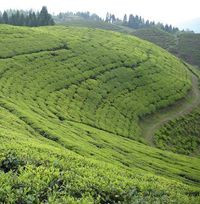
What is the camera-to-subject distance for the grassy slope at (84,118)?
21172 mm

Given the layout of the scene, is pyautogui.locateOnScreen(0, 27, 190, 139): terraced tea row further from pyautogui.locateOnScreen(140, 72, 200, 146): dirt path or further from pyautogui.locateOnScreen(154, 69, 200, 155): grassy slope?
pyautogui.locateOnScreen(154, 69, 200, 155): grassy slope

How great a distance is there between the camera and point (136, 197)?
21469 mm

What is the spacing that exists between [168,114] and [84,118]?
104ft

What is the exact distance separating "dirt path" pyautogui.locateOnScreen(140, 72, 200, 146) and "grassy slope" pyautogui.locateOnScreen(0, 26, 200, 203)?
2.66m

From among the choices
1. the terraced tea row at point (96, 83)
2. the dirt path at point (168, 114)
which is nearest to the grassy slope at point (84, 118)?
the terraced tea row at point (96, 83)

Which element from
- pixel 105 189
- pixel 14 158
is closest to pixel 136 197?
pixel 105 189

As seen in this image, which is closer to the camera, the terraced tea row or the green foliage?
the terraced tea row

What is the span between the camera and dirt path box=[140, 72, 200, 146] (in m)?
90.9

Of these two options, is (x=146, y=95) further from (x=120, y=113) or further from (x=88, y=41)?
(x=88, y=41)

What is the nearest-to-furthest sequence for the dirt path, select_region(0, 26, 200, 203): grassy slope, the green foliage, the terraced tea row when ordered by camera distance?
select_region(0, 26, 200, 203): grassy slope
the terraced tea row
the green foliage
the dirt path

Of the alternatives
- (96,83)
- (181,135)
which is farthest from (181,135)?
(96,83)

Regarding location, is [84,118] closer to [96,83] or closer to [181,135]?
[96,83]

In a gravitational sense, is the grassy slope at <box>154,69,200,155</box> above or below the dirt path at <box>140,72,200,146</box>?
below

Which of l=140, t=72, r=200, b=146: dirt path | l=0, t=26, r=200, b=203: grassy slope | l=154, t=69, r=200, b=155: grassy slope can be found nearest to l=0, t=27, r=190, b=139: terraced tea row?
l=0, t=26, r=200, b=203: grassy slope
